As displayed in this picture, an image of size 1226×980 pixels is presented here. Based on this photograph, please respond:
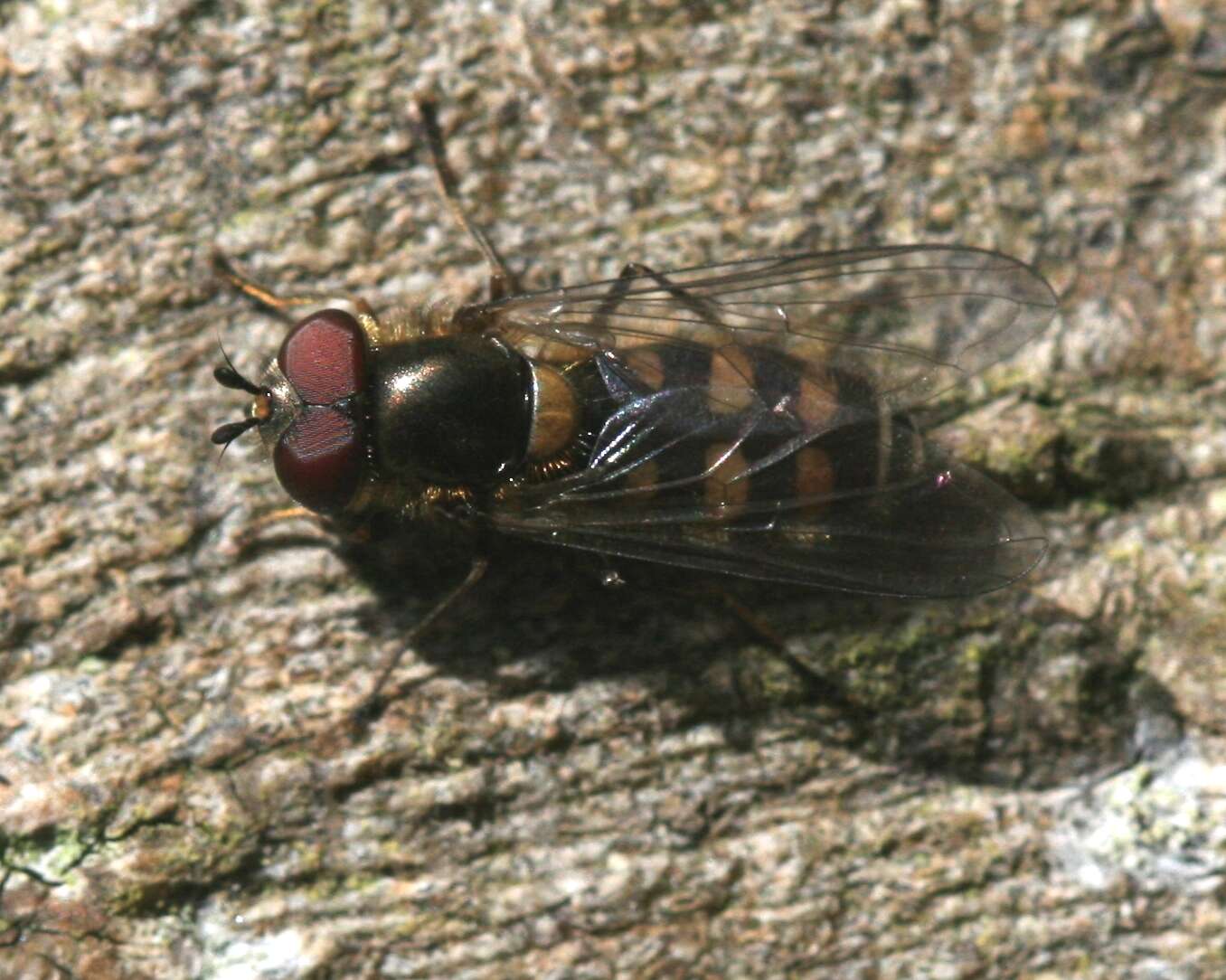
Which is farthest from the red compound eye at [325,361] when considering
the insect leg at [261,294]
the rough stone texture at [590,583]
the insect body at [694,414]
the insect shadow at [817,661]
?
the insect shadow at [817,661]

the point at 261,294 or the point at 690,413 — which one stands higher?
the point at 261,294

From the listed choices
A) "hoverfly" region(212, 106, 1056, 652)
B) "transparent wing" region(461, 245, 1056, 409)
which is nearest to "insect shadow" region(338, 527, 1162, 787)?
"hoverfly" region(212, 106, 1056, 652)

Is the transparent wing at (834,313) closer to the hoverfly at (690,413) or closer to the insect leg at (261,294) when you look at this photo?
the hoverfly at (690,413)

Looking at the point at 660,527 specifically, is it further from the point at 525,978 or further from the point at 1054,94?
the point at 1054,94

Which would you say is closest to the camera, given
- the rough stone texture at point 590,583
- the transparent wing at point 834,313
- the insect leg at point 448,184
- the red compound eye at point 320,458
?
the rough stone texture at point 590,583

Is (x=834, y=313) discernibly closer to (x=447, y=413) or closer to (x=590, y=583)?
(x=590, y=583)

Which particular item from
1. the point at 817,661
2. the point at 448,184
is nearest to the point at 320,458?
the point at 448,184

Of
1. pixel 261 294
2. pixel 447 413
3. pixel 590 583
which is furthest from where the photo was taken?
pixel 261 294
